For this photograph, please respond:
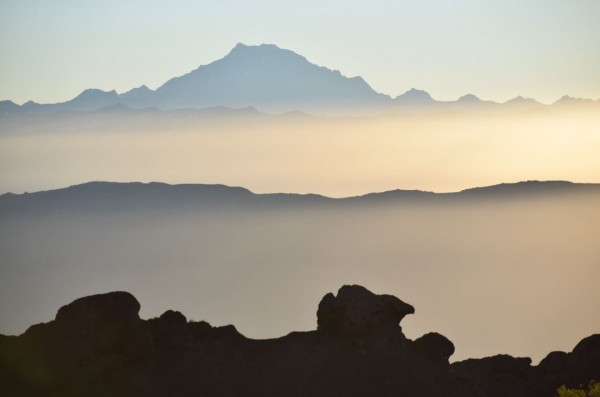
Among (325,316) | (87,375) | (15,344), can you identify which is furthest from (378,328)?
(15,344)

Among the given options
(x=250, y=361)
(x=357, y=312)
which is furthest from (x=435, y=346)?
(x=250, y=361)

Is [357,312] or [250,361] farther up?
[357,312]

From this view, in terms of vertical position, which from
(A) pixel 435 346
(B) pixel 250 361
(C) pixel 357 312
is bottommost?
(A) pixel 435 346

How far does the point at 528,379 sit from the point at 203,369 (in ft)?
76.7

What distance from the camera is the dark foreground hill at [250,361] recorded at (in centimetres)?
6025

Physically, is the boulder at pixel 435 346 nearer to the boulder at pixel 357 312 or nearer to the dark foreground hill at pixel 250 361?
the dark foreground hill at pixel 250 361

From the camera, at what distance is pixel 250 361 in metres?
64.6

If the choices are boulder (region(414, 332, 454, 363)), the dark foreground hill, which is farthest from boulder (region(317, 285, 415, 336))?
boulder (region(414, 332, 454, 363))

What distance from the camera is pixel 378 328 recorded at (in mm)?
66750

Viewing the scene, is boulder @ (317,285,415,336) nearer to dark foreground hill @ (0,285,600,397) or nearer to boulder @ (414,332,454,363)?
dark foreground hill @ (0,285,600,397)

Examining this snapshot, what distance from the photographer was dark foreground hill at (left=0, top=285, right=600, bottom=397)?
60250mm

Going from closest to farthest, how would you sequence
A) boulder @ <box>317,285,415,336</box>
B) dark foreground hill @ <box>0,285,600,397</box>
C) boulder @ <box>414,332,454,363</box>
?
dark foreground hill @ <box>0,285,600,397</box>, boulder @ <box>317,285,415,336</box>, boulder @ <box>414,332,454,363</box>

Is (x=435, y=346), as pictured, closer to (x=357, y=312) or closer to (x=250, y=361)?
(x=357, y=312)

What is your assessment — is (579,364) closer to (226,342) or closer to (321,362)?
(321,362)
